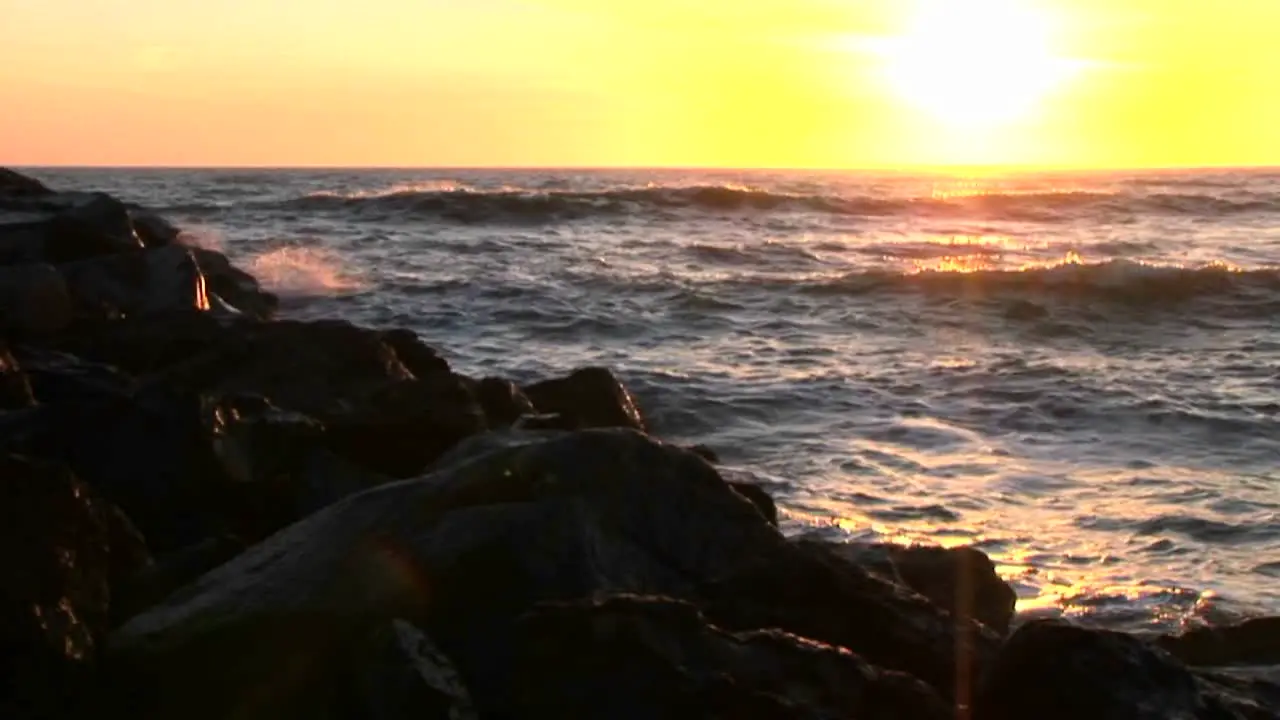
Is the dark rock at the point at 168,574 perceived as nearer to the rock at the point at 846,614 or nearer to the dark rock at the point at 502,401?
the rock at the point at 846,614

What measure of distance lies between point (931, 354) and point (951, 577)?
29.8 feet

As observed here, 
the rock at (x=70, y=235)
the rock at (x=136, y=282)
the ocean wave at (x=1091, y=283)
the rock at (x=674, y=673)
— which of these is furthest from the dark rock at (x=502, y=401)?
the ocean wave at (x=1091, y=283)

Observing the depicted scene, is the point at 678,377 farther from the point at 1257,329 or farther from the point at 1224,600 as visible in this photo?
the point at 1257,329

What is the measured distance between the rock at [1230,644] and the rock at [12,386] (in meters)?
4.70

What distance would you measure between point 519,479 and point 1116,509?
487 centimetres

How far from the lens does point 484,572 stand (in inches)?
156

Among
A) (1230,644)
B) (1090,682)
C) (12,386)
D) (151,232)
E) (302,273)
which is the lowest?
(302,273)

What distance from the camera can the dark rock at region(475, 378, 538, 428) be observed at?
22.0 feet

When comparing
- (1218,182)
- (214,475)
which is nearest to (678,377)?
(214,475)

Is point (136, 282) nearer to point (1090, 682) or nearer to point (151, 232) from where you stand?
point (151, 232)

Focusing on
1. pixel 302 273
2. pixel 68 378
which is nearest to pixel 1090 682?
pixel 68 378

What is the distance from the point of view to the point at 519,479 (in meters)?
4.26

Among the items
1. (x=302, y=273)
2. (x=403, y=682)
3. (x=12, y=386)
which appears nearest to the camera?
(x=403, y=682)

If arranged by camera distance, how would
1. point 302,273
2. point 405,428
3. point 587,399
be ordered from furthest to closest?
point 302,273, point 587,399, point 405,428
